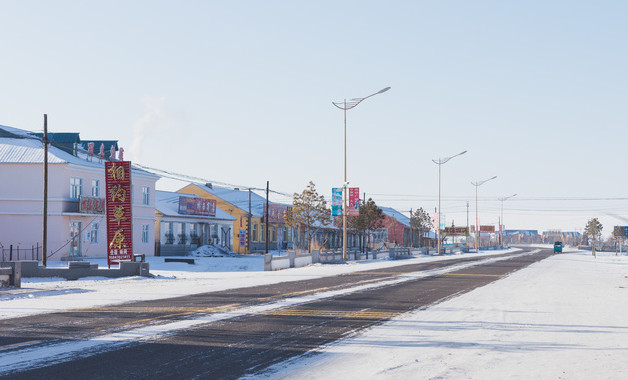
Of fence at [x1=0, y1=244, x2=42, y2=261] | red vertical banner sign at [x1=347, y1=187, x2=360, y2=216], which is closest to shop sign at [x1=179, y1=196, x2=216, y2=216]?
fence at [x1=0, y1=244, x2=42, y2=261]

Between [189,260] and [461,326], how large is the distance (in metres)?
37.3

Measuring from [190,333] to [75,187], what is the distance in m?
39.3

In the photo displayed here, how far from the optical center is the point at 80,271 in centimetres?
2902

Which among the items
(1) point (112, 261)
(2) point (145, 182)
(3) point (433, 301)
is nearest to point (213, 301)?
(3) point (433, 301)

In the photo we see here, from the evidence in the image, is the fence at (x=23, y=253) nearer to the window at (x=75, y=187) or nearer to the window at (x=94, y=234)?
the window at (x=94, y=234)

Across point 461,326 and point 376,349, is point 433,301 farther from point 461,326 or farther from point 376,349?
point 376,349

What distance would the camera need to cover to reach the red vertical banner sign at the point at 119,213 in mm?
31359

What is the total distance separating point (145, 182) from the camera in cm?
5450

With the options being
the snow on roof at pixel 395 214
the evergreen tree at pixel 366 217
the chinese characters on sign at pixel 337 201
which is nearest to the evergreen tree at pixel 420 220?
the snow on roof at pixel 395 214

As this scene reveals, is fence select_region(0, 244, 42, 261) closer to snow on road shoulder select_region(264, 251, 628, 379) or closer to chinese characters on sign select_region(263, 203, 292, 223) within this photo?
chinese characters on sign select_region(263, 203, 292, 223)

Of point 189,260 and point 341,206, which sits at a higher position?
point 341,206

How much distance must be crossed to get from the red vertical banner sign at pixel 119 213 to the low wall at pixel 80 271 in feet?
5.91

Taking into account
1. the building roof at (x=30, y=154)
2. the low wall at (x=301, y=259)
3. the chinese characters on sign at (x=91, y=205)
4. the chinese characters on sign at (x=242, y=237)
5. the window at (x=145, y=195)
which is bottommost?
the low wall at (x=301, y=259)

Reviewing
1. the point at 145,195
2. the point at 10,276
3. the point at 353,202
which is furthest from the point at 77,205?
the point at 10,276
